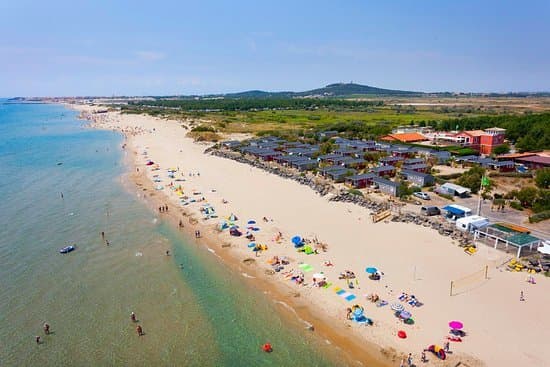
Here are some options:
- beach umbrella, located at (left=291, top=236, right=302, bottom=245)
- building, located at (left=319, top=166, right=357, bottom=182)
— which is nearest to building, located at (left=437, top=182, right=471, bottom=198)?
building, located at (left=319, top=166, right=357, bottom=182)

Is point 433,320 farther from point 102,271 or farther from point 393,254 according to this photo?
point 102,271

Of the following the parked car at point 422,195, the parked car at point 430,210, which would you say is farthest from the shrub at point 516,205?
the parked car at point 430,210

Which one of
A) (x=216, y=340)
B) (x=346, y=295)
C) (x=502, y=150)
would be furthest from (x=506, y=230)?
(x=502, y=150)

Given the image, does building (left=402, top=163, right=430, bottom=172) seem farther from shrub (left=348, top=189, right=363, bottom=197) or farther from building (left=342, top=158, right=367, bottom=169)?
shrub (left=348, top=189, right=363, bottom=197)

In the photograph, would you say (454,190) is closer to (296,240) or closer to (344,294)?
(296,240)

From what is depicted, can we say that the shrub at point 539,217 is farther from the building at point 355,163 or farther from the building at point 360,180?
the building at point 355,163
